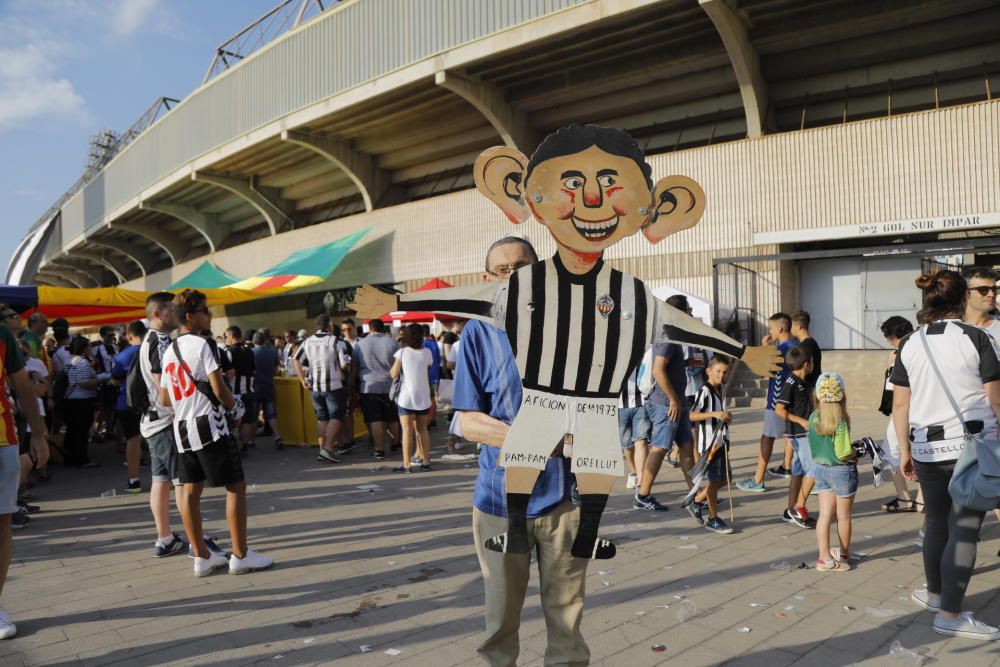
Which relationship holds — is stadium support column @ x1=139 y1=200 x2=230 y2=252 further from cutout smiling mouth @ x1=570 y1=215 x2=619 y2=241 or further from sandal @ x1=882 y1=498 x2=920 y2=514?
cutout smiling mouth @ x1=570 y1=215 x2=619 y2=241

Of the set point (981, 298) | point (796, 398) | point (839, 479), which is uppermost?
point (981, 298)

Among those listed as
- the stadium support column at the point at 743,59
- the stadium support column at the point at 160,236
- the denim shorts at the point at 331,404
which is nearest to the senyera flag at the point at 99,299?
the denim shorts at the point at 331,404

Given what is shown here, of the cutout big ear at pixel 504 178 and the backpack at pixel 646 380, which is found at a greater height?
the cutout big ear at pixel 504 178

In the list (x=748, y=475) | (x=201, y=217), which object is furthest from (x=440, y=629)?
(x=201, y=217)

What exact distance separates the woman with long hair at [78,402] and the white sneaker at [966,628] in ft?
30.2

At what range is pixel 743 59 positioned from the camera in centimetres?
1437

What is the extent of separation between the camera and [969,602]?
3951 millimetres

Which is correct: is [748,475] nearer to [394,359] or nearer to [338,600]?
[394,359]

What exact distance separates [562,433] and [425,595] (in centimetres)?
223

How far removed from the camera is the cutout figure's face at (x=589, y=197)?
251 centimetres

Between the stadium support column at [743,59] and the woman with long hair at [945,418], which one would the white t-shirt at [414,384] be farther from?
the stadium support column at [743,59]

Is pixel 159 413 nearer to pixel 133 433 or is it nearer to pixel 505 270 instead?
pixel 133 433

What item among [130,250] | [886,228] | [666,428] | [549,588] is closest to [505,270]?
[549,588]

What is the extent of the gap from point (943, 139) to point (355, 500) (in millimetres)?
13013
